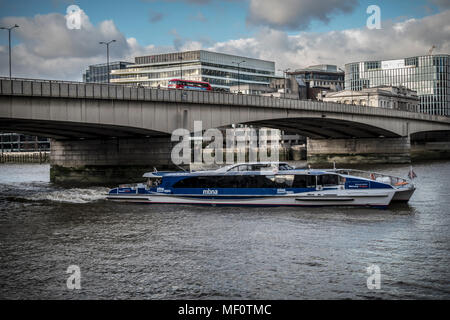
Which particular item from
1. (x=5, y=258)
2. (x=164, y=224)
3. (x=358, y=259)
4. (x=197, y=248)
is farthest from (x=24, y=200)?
(x=358, y=259)

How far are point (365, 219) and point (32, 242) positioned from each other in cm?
1499

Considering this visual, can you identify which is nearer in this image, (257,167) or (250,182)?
(250,182)

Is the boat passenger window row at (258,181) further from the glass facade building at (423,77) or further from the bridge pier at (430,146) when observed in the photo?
the glass facade building at (423,77)

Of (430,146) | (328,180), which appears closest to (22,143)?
(430,146)

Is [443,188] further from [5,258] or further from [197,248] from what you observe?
[5,258]

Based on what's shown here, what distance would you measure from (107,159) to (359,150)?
4467 cm

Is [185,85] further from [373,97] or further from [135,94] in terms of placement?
[373,97]

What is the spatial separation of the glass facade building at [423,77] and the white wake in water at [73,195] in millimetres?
139642

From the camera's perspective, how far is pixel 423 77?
555 ft

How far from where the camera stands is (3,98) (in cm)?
3316

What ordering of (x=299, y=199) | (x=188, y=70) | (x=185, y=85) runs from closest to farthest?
(x=299, y=199)
(x=185, y=85)
(x=188, y=70)

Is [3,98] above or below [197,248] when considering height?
above

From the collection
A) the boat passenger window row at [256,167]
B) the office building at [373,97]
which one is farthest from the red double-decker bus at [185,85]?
the office building at [373,97]

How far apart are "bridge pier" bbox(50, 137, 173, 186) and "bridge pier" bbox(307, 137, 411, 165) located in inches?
1560
